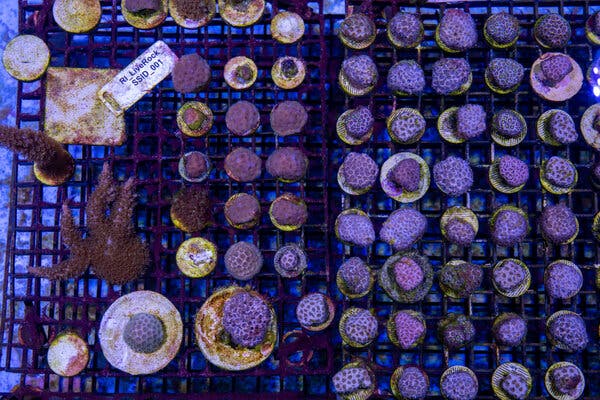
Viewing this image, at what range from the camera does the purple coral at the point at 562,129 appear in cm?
161

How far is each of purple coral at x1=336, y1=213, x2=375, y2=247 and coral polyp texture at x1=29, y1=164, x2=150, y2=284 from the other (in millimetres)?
612

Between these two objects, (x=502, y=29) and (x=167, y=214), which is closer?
(x=502, y=29)

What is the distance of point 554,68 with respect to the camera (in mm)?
1615

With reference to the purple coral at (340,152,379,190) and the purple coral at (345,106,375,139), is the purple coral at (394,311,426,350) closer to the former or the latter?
the purple coral at (340,152,379,190)

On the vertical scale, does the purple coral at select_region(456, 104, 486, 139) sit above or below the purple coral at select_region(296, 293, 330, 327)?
above

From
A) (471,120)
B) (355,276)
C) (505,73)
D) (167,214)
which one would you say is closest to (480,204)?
(471,120)

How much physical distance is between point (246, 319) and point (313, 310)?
20 cm

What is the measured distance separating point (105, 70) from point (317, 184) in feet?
2.56

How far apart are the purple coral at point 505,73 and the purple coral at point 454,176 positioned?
27cm

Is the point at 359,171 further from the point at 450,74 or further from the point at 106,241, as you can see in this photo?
the point at 106,241

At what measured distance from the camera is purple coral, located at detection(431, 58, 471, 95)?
5.31ft

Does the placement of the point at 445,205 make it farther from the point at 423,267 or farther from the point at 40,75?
the point at 40,75

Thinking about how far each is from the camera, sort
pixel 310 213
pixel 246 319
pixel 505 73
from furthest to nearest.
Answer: pixel 310 213 → pixel 505 73 → pixel 246 319


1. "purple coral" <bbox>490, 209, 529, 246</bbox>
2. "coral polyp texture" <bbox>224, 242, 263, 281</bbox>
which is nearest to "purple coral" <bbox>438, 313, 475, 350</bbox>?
"purple coral" <bbox>490, 209, 529, 246</bbox>
